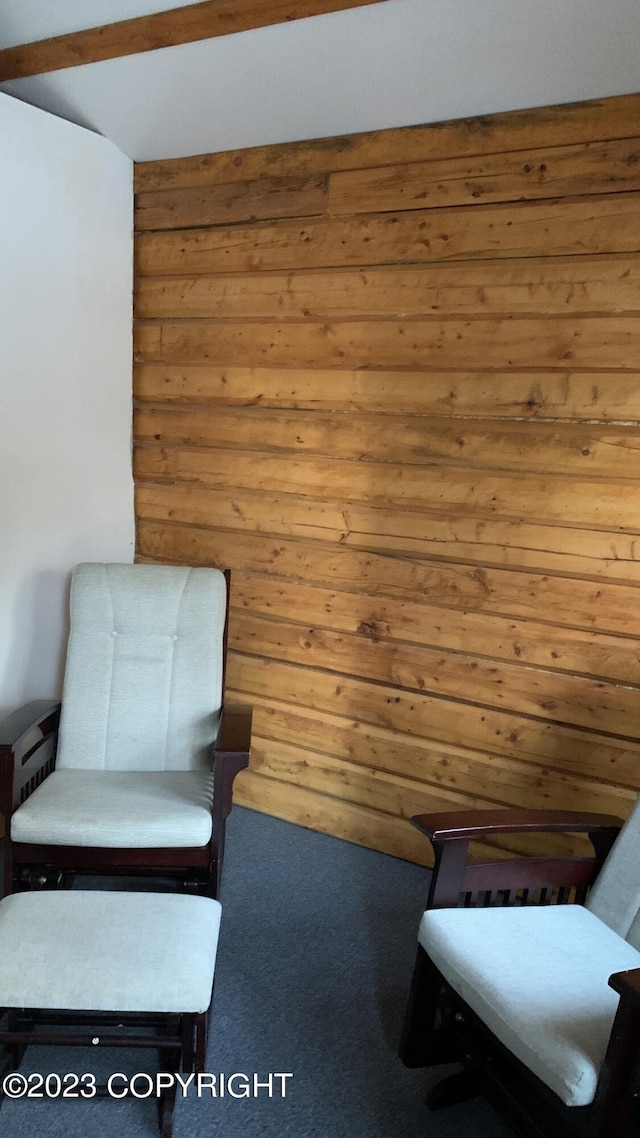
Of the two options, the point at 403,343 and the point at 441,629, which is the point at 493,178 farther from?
the point at 441,629

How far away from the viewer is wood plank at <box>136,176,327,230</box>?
2518 millimetres

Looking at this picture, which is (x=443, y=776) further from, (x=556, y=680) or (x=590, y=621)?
(x=590, y=621)

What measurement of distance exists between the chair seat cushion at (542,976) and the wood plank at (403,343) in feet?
4.77

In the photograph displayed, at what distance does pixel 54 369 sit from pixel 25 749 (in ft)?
4.20

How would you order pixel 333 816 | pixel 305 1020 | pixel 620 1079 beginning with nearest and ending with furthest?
pixel 620 1079, pixel 305 1020, pixel 333 816

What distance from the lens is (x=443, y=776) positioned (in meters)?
2.53

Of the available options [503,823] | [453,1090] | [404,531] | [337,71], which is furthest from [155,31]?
[453,1090]

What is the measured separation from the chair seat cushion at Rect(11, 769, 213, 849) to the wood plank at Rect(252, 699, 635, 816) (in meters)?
0.69

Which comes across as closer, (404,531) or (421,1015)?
(421,1015)

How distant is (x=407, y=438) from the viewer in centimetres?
245

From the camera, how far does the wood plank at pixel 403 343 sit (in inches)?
83.4

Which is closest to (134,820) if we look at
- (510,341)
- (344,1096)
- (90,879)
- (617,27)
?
(90,879)

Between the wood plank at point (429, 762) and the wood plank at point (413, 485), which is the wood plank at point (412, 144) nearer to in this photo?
the wood plank at point (413, 485)

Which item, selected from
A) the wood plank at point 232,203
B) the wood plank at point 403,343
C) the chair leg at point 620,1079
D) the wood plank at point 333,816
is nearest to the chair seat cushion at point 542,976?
the chair leg at point 620,1079
